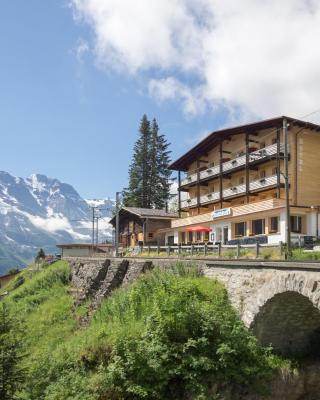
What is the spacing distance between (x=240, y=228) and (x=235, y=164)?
21.7 ft

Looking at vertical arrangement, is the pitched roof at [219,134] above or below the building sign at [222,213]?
above

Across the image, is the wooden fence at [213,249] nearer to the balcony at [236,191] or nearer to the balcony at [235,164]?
the balcony at [235,164]

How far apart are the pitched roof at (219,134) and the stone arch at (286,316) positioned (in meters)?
17.8

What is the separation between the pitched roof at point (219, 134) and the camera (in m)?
40.1

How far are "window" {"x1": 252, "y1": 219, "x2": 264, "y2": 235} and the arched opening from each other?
1862cm

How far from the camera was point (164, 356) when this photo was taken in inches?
703

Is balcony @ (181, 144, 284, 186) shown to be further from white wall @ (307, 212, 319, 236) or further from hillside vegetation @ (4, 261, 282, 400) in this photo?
hillside vegetation @ (4, 261, 282, 400)

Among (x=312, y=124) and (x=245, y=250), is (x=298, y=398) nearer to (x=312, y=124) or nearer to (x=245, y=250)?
(x=245, y=250)

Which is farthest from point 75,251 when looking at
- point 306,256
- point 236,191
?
point 306,256

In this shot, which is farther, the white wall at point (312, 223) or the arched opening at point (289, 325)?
the white wall at point (312, 223)

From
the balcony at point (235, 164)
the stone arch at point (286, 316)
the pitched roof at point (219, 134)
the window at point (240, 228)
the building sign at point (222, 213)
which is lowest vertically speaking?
the stone arch at point (286, 316)

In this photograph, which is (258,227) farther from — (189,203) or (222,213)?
(189,203)

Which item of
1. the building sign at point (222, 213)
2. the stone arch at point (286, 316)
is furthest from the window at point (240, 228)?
the stone arch at point (286, 316)

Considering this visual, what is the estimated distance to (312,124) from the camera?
39906mm
